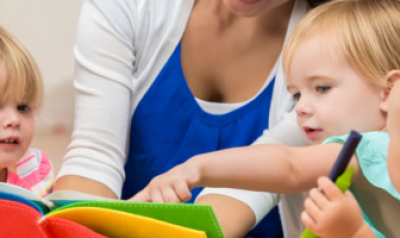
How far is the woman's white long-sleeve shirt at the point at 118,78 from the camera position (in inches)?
45.8

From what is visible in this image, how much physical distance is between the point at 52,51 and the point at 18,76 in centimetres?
59

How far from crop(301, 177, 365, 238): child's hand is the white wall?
48.2 inches

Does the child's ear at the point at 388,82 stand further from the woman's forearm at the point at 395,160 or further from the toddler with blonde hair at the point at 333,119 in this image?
the woman's forearm at the point at 395,160

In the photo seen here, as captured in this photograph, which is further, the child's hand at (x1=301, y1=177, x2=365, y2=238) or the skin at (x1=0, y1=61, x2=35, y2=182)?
the skin at (x1=0, y1=61, x2=35, y2=182)

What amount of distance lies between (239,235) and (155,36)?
1.47ft

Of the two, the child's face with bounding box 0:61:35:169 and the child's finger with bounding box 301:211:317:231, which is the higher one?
the child's finger with bounding box 301:211:317:231

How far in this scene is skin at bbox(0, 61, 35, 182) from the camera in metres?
1.15

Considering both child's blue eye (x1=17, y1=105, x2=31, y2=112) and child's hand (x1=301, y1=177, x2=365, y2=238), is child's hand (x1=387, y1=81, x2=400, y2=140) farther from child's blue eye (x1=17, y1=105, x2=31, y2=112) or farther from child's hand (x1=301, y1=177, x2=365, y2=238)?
child's blue eye (x1=17, y1=105, x2=31, y2=112)

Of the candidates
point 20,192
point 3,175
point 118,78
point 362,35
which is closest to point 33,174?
point 3,175

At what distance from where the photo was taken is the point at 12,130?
1.16 m

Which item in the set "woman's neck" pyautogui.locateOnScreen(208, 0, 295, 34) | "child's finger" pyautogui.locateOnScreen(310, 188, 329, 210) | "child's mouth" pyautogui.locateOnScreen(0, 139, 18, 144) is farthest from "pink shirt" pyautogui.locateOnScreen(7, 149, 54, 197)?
"child's finger" pyautogui.locateOnScreen(310, 188, 329, 210)

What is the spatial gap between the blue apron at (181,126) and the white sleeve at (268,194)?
0.30 ft

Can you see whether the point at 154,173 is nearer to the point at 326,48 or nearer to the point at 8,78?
the point at 8,78

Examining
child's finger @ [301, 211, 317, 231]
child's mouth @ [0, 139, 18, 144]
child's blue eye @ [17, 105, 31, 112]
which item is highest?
child's finger @ [301, 211, 317, 231]
